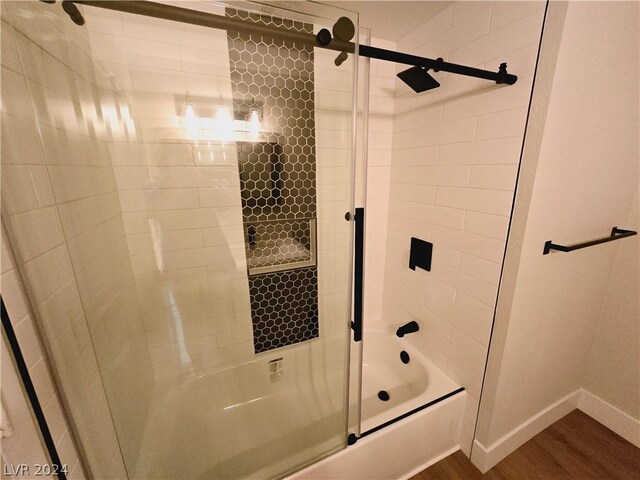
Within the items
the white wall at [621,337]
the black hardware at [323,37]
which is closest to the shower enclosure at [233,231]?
the black hardware at [323,37]

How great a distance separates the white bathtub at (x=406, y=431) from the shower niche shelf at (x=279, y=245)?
0.85 m

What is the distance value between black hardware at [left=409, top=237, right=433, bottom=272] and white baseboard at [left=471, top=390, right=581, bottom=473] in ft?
2.88

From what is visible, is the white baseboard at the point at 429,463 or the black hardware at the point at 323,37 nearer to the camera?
the black hardware at the point at 323,37

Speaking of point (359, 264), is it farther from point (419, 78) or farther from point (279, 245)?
point (419, 78)

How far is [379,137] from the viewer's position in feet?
5.22

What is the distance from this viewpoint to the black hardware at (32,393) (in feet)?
1.79

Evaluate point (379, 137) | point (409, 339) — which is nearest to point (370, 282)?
point (409, 339)

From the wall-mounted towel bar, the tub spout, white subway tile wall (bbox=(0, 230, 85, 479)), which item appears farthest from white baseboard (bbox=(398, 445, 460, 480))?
white subway tile wall (bbox=(0, 230, 85, 479))

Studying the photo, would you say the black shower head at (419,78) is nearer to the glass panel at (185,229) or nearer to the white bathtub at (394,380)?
the glass panel at (185,229)

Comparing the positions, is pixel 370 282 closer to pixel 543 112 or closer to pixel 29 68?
pixel 543 112

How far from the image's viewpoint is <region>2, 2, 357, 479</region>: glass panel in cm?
72

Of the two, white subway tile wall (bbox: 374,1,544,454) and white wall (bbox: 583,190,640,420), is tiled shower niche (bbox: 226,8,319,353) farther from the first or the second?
white wall (bbox: 583,190,640,420)

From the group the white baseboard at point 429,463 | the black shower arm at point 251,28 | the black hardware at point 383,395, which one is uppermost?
the black shower arm at point 251,28

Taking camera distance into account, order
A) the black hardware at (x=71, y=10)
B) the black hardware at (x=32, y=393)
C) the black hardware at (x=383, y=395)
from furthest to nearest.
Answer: the black hardware at (x=383, y=395) < the black hardware at (x=71, y=10) < the black hardware at (x=32, y=393)
